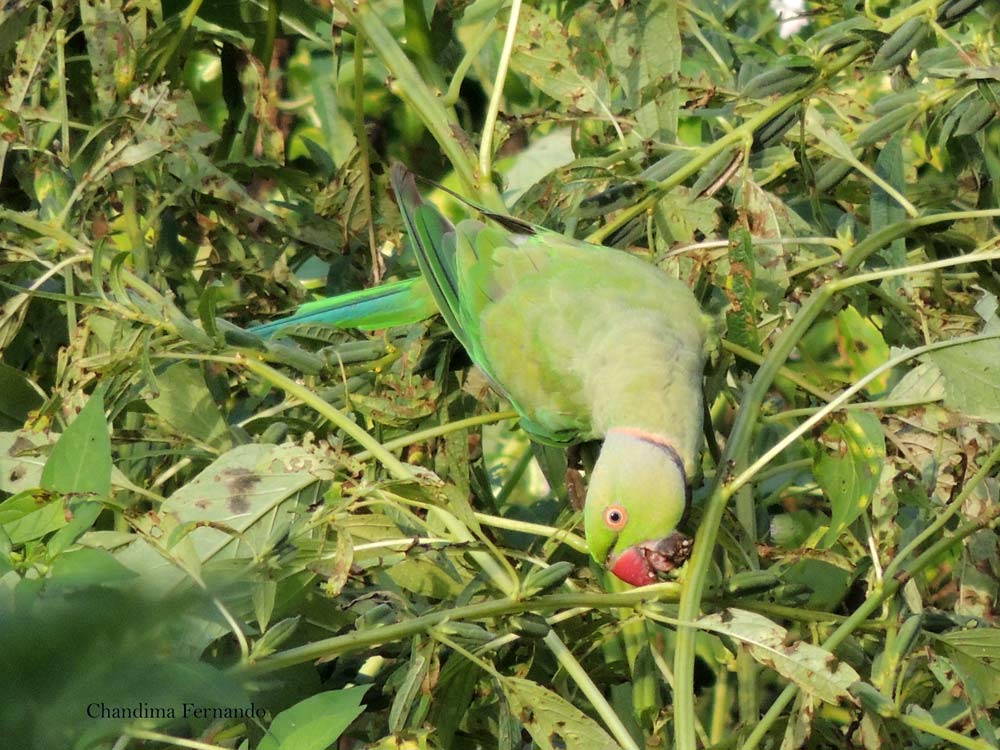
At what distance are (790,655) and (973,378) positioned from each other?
482 mm

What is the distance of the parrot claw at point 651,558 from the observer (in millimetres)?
1926

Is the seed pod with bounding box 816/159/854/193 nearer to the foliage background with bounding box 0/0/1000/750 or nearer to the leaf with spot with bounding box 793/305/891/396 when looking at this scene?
the foliage background with bounding box 0/0/1000/750

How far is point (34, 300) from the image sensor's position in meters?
2.54

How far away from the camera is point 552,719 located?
1.65 meters

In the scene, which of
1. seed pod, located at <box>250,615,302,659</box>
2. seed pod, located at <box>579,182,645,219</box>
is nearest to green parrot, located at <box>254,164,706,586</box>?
seed pod, located at <box>579,182,645,219</box>

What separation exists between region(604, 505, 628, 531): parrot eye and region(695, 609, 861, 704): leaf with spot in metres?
0.34

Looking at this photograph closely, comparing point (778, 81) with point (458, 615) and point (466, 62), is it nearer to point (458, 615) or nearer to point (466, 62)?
point (466, 62)

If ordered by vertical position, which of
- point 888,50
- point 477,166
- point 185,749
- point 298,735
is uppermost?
point 888,50

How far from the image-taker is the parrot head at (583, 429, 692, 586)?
193cm

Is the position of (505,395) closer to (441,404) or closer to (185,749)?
(441,404)

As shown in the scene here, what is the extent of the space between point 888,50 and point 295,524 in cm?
121

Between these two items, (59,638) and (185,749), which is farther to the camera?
(185,749)

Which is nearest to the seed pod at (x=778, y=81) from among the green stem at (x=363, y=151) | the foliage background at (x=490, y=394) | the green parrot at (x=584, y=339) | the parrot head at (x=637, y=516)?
the foliage background at (x=490, y=394)

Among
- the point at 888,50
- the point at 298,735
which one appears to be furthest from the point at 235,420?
the point at 888,50
